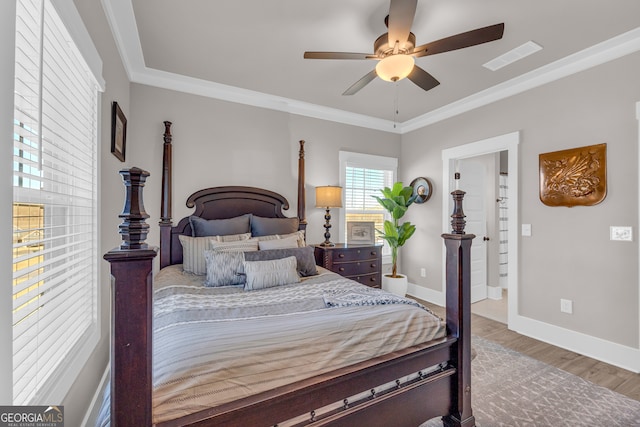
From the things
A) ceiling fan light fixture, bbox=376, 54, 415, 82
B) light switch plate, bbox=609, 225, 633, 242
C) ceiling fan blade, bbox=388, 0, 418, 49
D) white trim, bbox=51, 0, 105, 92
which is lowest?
light switch plate, bbox=609, 225, 633, 242

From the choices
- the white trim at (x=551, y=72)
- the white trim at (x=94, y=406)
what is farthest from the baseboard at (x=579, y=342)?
the white trim at (x=94, y=406)

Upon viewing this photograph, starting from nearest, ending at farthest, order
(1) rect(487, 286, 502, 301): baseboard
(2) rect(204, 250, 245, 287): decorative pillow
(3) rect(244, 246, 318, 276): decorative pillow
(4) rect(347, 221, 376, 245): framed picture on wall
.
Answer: (2) rect(204, 250, 245, 287): decorative pillow, (3) rect(244, 246, 318, 276): decorative pillow, (4) rect(347, 221, 376, 245): framed picture on wall, (1) rect(487, 286, 502, 301): baseboard

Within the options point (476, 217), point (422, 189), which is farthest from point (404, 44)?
point (476, 217)

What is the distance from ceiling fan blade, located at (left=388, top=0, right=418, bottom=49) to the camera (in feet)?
5.46

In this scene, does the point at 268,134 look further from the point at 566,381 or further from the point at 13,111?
the point at 566,381

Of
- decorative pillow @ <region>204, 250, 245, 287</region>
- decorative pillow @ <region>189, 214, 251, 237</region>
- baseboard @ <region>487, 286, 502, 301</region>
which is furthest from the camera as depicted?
baseboard @ <region>487, 286, 502, 301</region>

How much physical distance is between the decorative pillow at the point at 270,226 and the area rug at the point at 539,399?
217cm

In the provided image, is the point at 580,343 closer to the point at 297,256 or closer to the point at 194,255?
the point at 297,256

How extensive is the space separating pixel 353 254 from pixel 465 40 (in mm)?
2472

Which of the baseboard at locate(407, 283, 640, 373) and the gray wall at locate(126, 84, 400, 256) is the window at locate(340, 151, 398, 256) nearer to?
the gray wall at locate(126, 84, 400, 256)

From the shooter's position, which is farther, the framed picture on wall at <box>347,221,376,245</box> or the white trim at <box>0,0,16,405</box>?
the framed picture on wall at <box>347,221,376,245</box>

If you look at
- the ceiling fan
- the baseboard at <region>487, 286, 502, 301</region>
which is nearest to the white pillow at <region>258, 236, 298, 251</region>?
the ceiling fan

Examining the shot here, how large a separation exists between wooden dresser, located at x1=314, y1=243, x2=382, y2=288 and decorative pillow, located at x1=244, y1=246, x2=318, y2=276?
2.93ft

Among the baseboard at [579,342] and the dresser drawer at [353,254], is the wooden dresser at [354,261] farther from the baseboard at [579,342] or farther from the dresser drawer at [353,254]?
the baseboard at [579,342]
